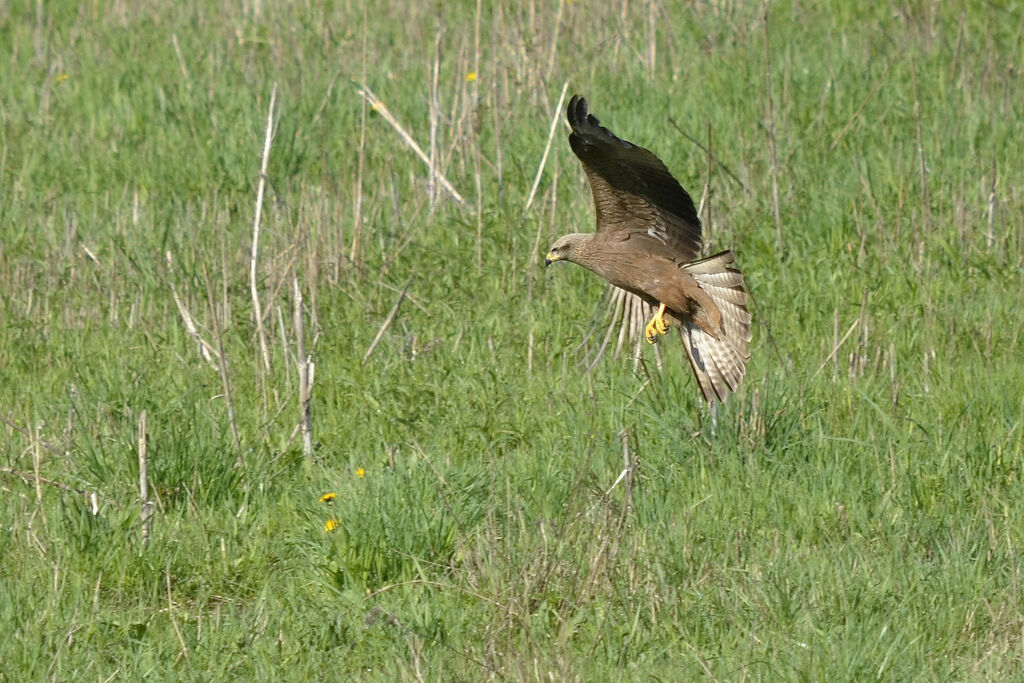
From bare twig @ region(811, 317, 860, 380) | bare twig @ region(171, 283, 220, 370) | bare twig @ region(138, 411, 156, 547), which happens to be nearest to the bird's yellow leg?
bare twig @ region(811, 317, 860, 380)

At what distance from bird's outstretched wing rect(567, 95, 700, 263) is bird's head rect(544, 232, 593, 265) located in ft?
0.31

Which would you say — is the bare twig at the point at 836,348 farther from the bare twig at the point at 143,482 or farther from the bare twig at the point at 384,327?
the bare twig at the point at 143,482

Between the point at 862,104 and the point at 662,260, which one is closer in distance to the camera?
the point at 662,260

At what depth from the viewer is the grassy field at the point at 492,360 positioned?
4.47 meters

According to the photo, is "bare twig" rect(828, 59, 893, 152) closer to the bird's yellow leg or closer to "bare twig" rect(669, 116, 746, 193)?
"bare twig" rect(669, 116, 746, 193)

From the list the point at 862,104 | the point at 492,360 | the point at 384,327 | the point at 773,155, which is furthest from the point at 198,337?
the point at 862,104

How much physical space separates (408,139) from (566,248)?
1.74 meters

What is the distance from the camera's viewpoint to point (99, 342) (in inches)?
259

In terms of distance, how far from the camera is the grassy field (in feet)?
14.7

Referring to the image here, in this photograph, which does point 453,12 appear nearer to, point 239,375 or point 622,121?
point 622,121

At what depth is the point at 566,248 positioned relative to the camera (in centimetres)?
650

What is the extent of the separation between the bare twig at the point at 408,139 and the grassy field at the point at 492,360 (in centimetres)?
5

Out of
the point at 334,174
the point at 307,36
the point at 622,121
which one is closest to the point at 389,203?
the point at 334,174

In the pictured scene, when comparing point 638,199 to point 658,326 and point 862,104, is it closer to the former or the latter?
point 658,326
